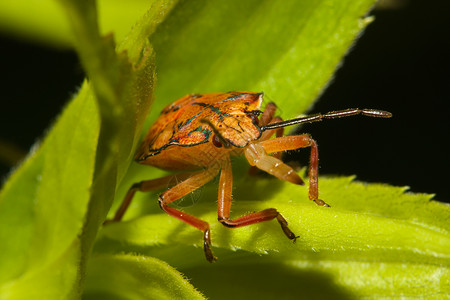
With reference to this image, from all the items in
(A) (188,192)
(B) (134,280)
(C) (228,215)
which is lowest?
(B) (134,280)

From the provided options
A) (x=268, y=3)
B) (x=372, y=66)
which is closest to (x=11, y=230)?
(x=268, y=3)

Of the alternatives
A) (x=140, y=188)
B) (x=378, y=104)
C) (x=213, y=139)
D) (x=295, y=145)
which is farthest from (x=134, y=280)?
(x=378, y=104)

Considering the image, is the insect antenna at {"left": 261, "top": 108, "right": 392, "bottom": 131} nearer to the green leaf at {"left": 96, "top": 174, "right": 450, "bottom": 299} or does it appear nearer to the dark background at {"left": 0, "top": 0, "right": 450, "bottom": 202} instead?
the green leaf at {"left": 96, "top": 174, "right": 450, "bottom": 299}

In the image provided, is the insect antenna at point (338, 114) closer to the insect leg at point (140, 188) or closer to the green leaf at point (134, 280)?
the insect leg at point (140, 188)

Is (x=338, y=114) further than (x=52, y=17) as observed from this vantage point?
No

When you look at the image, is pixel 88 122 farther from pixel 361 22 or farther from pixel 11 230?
pixel 361 22

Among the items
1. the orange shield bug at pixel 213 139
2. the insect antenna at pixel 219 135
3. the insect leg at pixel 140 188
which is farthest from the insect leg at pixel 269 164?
the insect leg at pixel 140 188

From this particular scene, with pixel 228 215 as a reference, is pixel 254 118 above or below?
above

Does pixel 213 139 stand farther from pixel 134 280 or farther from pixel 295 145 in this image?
pixel 134 280
